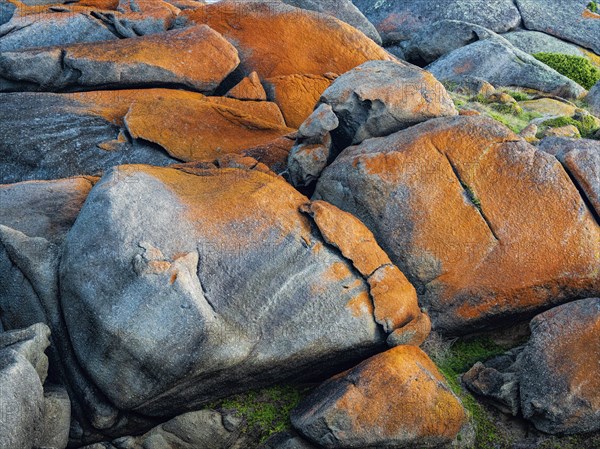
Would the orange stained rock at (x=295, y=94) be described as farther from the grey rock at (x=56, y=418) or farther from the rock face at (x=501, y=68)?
the grey rock at (x=56, y=418)

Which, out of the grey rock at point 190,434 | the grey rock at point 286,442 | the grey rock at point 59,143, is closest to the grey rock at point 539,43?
the grey rock at point 59,143

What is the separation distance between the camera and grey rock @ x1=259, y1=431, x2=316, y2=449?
408 inches

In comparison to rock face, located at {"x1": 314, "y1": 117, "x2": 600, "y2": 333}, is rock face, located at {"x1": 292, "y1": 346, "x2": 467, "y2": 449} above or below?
below

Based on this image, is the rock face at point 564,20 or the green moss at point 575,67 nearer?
the green moss at point 575,67

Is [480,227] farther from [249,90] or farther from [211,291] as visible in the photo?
[249,90]

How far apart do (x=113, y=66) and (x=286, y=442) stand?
368 inches

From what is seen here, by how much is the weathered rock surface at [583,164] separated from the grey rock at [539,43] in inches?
803

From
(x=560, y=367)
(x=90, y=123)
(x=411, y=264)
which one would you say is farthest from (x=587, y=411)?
(x=90, y=123)

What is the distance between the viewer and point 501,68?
2609 centimetres

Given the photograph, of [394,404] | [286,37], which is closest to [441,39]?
[286,37]

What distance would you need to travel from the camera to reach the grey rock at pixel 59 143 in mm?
14453

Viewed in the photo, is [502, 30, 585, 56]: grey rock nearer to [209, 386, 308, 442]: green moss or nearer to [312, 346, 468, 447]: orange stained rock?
[312, 346, 468, 447]: orange stained rock

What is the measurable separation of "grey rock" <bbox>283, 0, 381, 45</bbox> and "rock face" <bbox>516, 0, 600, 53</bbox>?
12.9 metres

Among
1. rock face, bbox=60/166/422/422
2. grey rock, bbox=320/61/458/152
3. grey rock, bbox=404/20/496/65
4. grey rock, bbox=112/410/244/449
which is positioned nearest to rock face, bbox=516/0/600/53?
grey rock, bbox=404/20/496/65
